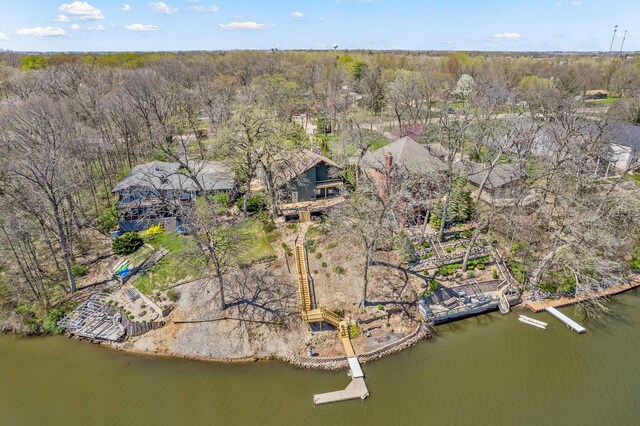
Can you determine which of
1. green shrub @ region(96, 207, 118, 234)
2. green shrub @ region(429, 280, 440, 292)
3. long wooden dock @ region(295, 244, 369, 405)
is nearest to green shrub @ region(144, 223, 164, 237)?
green shrub @ region(96, 207, 118, 234)

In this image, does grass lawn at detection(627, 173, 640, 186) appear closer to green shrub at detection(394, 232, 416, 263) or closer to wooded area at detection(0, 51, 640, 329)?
wooded area at detection(0, 51, 640, 329)

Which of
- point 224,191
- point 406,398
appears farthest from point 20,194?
point 406,398

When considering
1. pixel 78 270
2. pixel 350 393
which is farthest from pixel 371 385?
pixel 78 270

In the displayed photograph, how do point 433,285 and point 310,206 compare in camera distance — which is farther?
point 310,206

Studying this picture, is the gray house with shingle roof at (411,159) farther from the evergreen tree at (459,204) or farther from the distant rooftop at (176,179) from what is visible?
the distant rooftop at (176,179)

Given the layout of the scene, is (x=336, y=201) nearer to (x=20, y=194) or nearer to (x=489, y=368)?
(x=489, y=368)

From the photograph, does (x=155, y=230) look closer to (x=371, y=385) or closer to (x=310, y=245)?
(x=310, y=245)
